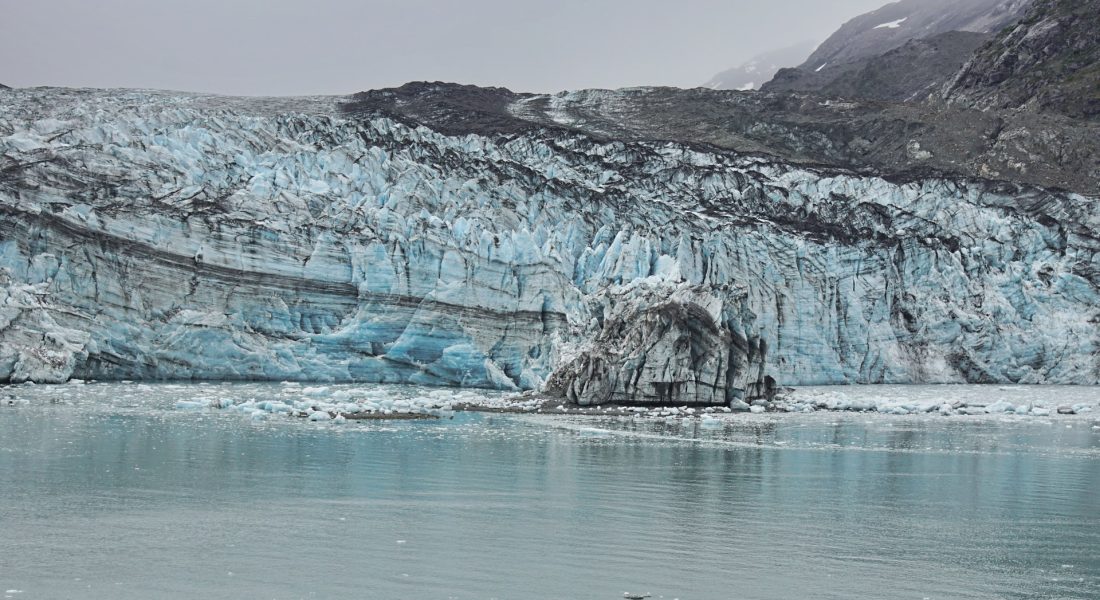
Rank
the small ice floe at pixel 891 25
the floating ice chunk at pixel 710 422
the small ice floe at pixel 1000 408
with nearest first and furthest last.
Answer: the floating ice chunk at pixel 710 422
the small ice floe at pixel 1000 408
the small ice floe at pixel 891 25

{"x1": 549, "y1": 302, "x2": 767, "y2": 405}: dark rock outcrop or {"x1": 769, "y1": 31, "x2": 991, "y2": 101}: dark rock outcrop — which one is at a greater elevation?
{"x1": 769, "y1": 31, "x2": 991, "y2": 101}: dark rock outcrop

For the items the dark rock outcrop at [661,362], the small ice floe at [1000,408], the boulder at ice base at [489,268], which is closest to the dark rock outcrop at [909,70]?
the boulder at ice base at [489,268]

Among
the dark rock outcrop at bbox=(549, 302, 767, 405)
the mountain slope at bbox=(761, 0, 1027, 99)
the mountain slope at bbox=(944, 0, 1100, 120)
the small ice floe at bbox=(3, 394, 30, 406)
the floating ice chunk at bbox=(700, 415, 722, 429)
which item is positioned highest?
the mountain slope at bbox=(761, 0, 1027, 99)

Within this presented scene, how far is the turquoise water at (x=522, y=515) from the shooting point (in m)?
6.33

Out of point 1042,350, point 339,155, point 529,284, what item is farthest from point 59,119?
point 1042,350

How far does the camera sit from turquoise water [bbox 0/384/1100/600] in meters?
6.33

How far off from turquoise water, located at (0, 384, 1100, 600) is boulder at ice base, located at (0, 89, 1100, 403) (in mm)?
9483

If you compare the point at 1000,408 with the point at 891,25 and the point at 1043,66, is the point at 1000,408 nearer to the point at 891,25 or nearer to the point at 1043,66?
the point at 1043,66

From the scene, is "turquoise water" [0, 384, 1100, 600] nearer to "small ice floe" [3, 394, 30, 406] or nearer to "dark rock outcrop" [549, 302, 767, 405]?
"small ice floe" [3, 394, 30, 406]

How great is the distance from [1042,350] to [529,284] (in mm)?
16993

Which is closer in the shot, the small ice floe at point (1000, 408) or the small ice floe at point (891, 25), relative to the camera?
the small ice floe at point (1000, 408)

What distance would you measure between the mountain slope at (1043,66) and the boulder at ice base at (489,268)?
56.9 feet

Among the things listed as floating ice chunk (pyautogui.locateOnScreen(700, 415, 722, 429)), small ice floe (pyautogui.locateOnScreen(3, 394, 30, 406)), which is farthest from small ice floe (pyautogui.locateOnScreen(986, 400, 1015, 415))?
small ice floe (pyautogui.locateOnScreen(3, 394, 30, 406))

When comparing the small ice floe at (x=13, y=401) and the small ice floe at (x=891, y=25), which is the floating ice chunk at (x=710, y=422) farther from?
the small ice floe at (x=891, y=25)
